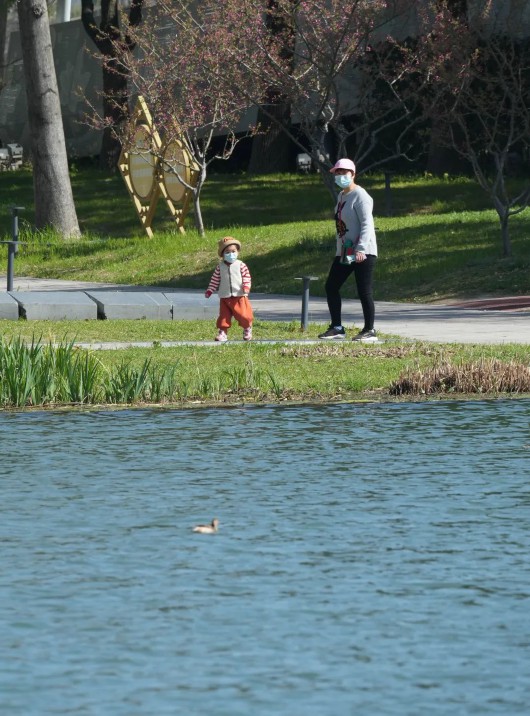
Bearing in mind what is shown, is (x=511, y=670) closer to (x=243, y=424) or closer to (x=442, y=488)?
(x=442, y=488)

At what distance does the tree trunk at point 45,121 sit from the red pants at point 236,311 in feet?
53.8

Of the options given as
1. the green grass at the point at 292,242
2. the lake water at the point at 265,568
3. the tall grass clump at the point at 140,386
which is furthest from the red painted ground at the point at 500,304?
the lake water at the point at 265,568

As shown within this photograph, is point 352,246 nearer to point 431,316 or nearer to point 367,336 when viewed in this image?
point 367,336

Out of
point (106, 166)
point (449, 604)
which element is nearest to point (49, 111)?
point (106, 166)

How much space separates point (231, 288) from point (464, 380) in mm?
3609

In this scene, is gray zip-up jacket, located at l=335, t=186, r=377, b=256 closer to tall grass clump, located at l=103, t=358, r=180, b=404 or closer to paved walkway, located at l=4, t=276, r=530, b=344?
paved walkway, located at l=4, t=276, r=530, b=344

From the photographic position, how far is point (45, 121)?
106 feet

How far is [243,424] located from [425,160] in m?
30.4

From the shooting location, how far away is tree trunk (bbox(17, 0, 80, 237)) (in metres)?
32.1

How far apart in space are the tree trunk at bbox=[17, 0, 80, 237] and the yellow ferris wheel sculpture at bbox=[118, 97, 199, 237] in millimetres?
1446

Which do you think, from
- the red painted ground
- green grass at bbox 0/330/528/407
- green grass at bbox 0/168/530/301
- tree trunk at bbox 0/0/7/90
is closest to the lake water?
green grass at bbox 0/330/528/407

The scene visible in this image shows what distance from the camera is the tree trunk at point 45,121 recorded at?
3209cm

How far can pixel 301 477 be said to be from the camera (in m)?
9.55

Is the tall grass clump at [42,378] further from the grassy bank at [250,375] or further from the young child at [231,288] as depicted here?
the young child at [231,288]
